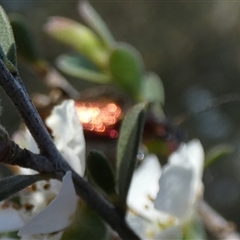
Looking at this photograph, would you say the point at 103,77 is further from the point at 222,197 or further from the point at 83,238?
the point at 222,197

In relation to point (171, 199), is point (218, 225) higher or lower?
lower

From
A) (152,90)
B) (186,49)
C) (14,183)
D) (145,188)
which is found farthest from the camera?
(186,49)

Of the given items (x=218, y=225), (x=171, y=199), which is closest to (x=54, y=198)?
Result: (x=171, y=199)

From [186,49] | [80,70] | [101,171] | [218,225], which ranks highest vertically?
[101,171]

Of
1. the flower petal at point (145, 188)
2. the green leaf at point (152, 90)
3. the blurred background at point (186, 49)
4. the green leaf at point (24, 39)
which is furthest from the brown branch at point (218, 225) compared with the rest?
the blurred background at point (186, 49)

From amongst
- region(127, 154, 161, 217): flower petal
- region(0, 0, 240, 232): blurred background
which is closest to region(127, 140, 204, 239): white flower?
region(127, 154, 161, 217): flower petal

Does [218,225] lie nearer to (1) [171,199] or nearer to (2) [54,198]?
(1) [171,199]

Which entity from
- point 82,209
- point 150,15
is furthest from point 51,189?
point 150,15

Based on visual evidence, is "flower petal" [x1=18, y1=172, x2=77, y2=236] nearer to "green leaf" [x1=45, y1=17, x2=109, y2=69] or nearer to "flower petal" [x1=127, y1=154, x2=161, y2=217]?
"flower petal" [x1=127, y1=154, x2=161, y2=217]
